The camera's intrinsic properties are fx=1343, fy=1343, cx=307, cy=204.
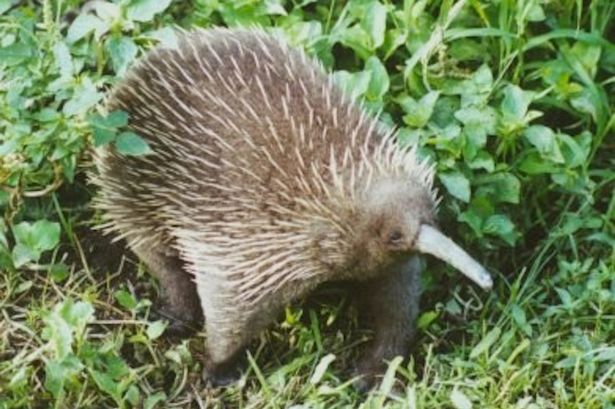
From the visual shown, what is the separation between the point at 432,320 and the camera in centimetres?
393

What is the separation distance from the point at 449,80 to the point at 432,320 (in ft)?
2.38

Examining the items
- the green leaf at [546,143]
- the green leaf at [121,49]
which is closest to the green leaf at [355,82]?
the green leaf at [546,143]

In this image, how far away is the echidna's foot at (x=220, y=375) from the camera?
381 cm

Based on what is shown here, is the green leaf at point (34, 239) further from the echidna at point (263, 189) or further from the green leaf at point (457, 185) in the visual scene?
the green leaf at point (457, 185)

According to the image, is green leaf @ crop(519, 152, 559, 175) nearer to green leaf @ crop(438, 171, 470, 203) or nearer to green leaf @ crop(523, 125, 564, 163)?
green leaf @ crop(523, 125, 564, 163)

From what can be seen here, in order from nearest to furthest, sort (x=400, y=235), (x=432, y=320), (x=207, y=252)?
(x=400, y=235), (x=207, y=252), (x=432, y=320)

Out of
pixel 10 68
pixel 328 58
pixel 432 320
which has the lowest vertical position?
pixel 432 320

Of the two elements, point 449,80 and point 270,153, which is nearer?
point 270,153

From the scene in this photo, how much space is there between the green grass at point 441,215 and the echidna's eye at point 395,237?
0.36m

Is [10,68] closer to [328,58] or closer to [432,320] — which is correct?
[328,58]

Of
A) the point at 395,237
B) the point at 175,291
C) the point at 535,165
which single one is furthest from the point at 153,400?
the point at 535,165

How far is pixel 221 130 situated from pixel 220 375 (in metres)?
0.72

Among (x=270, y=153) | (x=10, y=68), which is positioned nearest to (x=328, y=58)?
(x=270, y=153)

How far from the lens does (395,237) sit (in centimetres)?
342
